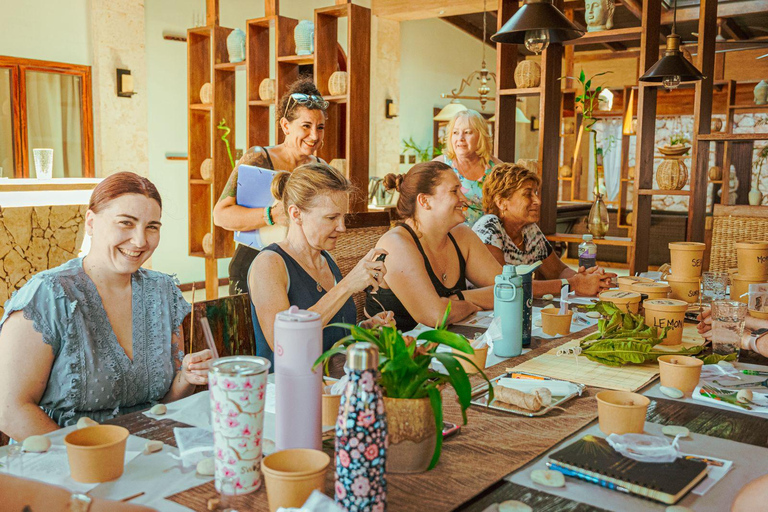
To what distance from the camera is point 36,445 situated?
1259 millimetres

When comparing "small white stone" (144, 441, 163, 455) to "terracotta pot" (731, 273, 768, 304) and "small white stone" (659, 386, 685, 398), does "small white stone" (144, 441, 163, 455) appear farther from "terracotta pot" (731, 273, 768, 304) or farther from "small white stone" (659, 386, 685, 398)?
"terracotta pot" (731, 273, 768, 304)

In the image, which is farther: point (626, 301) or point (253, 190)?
point (253, 190)

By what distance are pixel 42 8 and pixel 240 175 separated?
409cm

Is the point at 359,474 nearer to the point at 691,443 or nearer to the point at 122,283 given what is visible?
the point at 691,443

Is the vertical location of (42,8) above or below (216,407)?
above

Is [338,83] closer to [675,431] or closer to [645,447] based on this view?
[675,431]

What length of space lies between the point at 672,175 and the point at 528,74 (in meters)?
1.09

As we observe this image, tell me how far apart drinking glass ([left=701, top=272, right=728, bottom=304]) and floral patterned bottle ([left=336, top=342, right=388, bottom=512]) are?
1.94 metres

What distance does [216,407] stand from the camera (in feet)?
3.47

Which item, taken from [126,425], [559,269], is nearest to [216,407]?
[126,425]

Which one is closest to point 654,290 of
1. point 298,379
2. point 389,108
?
point 298,379

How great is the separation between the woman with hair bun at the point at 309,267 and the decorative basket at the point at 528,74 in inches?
102

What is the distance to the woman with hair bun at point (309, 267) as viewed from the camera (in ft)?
6.89

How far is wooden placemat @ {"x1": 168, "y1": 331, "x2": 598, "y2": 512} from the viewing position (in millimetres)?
1089
